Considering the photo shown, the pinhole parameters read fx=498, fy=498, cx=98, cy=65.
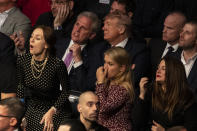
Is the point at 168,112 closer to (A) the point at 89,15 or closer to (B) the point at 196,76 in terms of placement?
(B) the point at 196,76

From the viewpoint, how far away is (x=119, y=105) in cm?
453

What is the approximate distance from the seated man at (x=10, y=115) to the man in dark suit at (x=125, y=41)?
1747 mm

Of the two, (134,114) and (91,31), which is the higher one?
(91,31)

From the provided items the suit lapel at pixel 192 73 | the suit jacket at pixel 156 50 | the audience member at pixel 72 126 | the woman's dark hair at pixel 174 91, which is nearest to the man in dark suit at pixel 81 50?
the suit jacket at pixel 156 50

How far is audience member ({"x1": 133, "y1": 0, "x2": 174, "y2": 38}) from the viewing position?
6.36m

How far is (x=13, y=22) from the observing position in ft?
20.4

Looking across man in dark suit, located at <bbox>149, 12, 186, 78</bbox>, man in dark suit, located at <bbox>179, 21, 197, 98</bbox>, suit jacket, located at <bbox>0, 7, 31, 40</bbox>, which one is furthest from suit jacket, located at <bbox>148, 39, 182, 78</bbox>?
suit jacket, located at <bbox>0, 7, 31, 40</bbox>

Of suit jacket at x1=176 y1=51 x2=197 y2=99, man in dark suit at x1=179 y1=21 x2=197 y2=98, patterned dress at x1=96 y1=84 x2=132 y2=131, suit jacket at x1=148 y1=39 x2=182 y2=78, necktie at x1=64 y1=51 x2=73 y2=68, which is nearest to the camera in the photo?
patterned dress at x1=96 y1=84 x2=132 y2=131

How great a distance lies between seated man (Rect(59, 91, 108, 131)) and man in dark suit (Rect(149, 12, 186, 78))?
151 cm

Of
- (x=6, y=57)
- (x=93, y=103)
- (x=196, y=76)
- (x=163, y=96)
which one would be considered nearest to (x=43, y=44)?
(x=6, y=57)

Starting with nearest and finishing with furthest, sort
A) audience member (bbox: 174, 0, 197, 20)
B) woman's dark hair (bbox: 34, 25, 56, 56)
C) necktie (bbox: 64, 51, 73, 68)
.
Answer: woman's dark hair (bbox: 34, 25, 56, 56) < necktie (bbox: 64, 51, 73, 68) < audience member (bbox: 174, 0, 197, 20)

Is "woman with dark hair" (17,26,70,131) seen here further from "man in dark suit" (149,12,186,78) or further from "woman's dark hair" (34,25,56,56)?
"man in dark suit" (149,12,186,78)

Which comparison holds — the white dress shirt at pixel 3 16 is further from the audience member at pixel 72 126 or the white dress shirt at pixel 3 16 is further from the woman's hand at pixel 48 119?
the audience member at pixel 72 126

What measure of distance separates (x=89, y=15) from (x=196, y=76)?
1563 millimetres
